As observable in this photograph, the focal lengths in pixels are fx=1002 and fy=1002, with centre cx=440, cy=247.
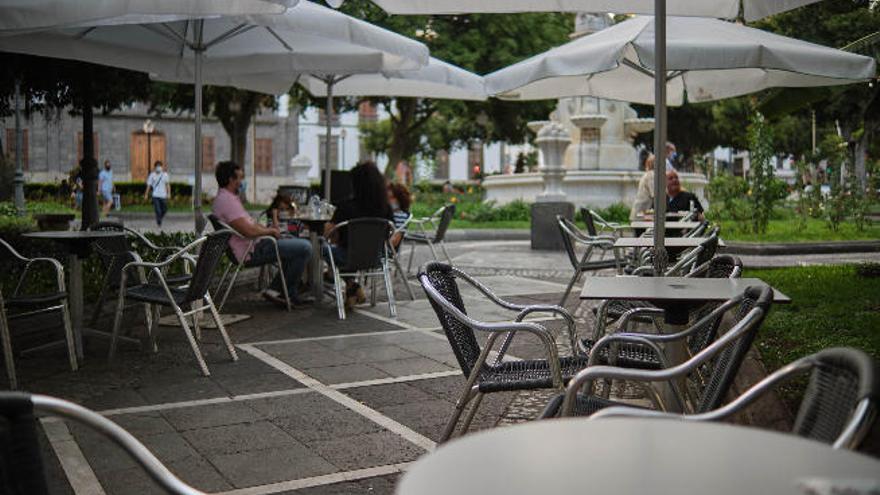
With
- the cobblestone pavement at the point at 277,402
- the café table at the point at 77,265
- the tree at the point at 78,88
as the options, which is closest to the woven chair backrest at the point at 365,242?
the cobblestone pavement at the point at 277,402

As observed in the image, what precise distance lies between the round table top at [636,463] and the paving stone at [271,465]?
2333 millimetres

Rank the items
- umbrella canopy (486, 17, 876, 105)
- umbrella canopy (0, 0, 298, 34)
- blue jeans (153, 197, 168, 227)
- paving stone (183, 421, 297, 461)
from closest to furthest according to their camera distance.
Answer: paving stone (183, 421, 297, 461), umbrella canopy (0, 0, 298, 34), umbrella canopy (486, 17, 876, 105), blue jeans (153, 197, 168, 227)

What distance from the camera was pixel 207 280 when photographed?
6.51m

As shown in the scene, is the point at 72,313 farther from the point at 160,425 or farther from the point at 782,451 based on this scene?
the point at 782,451

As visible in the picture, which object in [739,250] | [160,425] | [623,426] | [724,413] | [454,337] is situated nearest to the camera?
[623,426]

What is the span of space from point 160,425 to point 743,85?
6716mm

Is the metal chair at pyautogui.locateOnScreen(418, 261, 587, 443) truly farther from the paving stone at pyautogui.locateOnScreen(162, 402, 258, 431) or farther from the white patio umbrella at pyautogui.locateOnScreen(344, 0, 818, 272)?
the white patio umbrella at pyautogui.locateOnScreen(344, 0, 818, 272)

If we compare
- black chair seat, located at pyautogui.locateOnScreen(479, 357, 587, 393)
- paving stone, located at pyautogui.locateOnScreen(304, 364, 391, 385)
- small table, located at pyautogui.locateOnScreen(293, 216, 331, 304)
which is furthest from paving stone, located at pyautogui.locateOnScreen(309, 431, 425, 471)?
small table, located at pyautogui.locateOnScreen(293, 216, 331, 304)

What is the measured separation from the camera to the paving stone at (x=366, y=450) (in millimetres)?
4320

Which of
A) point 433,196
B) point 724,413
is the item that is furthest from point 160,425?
point 433,196

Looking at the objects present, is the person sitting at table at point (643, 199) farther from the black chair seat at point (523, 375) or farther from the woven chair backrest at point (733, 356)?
the woven chair backrest at point (733, 356)

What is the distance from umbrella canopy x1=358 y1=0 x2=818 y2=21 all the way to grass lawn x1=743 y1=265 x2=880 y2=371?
214cm

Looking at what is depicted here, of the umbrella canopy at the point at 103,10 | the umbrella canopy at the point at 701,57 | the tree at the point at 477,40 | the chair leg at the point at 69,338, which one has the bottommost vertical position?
the chair leg at the point at 69,338

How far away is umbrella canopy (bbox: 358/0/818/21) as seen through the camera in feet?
22.2
